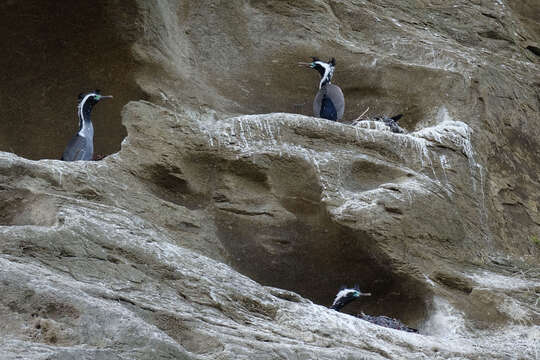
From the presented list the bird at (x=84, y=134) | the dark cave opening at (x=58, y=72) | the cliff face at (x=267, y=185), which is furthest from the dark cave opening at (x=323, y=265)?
the dark cave opening at (x=58, y=72)

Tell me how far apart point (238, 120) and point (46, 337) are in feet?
11.9

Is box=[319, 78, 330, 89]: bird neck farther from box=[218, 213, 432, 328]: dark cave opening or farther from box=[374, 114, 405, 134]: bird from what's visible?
box=[218, 213, 432, 328]: dark cave opening

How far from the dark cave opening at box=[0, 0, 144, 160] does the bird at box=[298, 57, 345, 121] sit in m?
1.79

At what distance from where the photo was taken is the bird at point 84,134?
25.9 feet

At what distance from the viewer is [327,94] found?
30.7 ft

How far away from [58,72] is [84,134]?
879 mm

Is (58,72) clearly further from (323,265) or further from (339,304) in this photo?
(339,304)

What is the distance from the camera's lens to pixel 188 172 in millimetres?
7320

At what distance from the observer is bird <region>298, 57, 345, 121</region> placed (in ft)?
30.1

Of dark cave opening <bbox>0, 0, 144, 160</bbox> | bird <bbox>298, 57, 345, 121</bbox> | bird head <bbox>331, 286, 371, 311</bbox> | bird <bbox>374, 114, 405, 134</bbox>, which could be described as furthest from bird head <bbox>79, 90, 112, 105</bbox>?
bird head <bbox>331, 286, 371, 311</bbox>

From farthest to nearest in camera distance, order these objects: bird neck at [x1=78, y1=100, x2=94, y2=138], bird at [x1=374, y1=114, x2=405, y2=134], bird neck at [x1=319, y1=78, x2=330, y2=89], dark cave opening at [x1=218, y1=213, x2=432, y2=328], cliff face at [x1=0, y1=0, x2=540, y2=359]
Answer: bird neck at [x1=319, y1=78, x2=330, y2=89] < bird at [x1=374, y1=114, x2=405, y2=134] < bird neck at [x1=78, y1=100, x2=94, y2=138] < dark cave opening at [x1=218, y1=213, x2=432, y2=328] < cliff face at [x1=0, y1=0, x2=540, y2=359]

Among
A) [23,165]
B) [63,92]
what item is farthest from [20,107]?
[23,165]

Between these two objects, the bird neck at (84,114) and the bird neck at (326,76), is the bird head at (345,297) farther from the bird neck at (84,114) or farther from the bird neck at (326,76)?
the bird neck at (326,76)

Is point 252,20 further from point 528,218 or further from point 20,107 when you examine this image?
point 528,218
